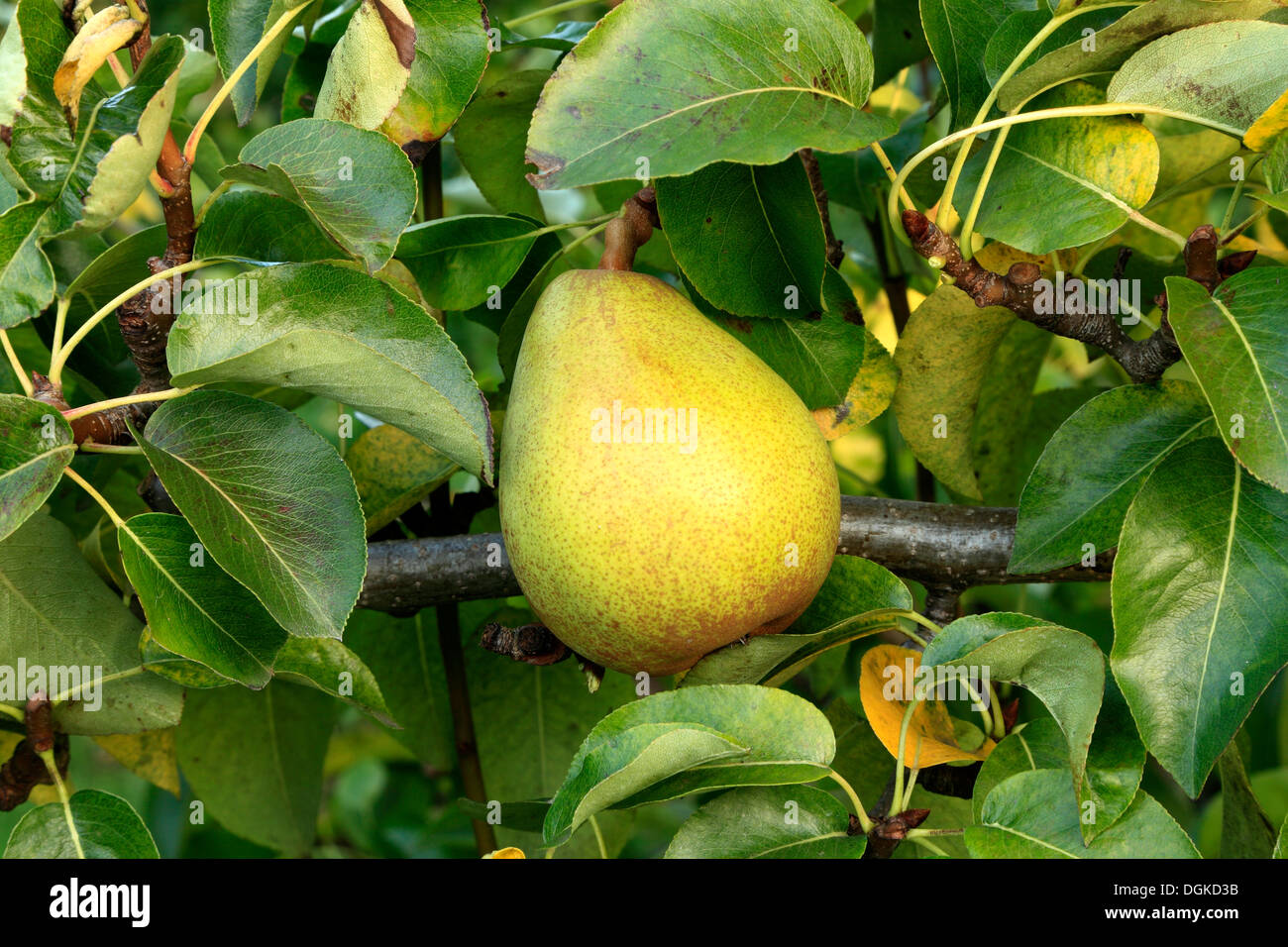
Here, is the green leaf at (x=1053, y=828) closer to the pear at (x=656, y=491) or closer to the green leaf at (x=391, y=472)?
the pear at (x=656, y=491)

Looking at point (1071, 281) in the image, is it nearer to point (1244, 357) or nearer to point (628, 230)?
point (1244, 357)

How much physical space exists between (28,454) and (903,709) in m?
0.68

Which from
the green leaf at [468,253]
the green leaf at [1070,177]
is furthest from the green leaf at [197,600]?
the green leaf at [1070,177]

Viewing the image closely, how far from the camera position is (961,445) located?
3.66 ft

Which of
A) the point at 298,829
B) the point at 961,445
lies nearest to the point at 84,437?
the point at 298,829

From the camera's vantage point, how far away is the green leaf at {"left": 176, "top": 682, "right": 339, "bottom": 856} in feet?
4.15

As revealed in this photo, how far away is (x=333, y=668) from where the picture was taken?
960 millimetres

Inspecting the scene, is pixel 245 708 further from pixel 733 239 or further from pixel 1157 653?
pixel 1157 653

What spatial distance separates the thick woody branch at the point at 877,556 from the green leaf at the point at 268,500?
0.26 metres

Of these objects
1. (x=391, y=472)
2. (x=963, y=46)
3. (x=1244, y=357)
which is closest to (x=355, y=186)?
(x=391, y=472)

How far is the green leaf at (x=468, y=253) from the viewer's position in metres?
0.98

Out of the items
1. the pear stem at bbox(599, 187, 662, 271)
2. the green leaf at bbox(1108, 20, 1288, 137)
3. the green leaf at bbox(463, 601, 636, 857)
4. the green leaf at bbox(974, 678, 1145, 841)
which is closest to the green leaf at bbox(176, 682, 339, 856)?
the green leaf at bbox(463, 601, 636, 857)

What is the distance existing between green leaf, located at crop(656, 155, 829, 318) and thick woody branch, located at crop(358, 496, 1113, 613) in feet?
0.81
